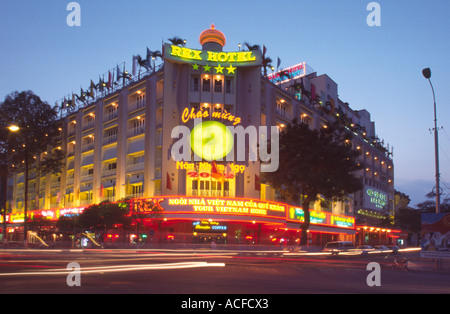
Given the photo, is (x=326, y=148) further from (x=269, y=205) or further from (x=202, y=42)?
(x=202, y=42)

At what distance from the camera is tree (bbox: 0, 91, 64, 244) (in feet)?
200

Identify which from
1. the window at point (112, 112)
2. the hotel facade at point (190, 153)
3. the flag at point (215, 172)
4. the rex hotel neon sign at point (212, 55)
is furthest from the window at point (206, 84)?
the window at point (112, 112)

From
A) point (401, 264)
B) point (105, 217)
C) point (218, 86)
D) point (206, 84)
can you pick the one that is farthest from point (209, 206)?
point (401, 264)

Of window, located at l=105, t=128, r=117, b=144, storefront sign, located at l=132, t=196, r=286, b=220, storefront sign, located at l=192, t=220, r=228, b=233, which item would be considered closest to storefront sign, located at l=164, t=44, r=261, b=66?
window, located at l=105, t=128, r=117, b=144

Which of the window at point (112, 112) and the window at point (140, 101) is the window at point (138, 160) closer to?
the window at point (140, 101)

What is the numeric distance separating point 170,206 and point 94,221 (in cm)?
883

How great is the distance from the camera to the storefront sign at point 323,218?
2244 inches

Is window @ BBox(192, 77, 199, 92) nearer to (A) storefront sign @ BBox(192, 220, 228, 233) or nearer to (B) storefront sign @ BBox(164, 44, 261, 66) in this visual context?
(B) storefront sign @ BBox(164, 44, 261, 66)

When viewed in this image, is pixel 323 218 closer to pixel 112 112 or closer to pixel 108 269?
pixel 112 112

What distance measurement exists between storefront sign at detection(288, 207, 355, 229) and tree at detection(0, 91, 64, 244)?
3548 cm

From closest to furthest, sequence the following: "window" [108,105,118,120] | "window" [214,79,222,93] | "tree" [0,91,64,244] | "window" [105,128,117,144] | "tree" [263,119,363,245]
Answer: "tree" [263,119,363,245] → "window" [214,79,222,93] → "window" [105,128,117,144] → "window" [108,105,118,120] → "tree" [0,91,64,244]

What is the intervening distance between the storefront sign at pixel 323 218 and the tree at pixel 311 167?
35.7ft

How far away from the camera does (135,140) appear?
54.8 meters
